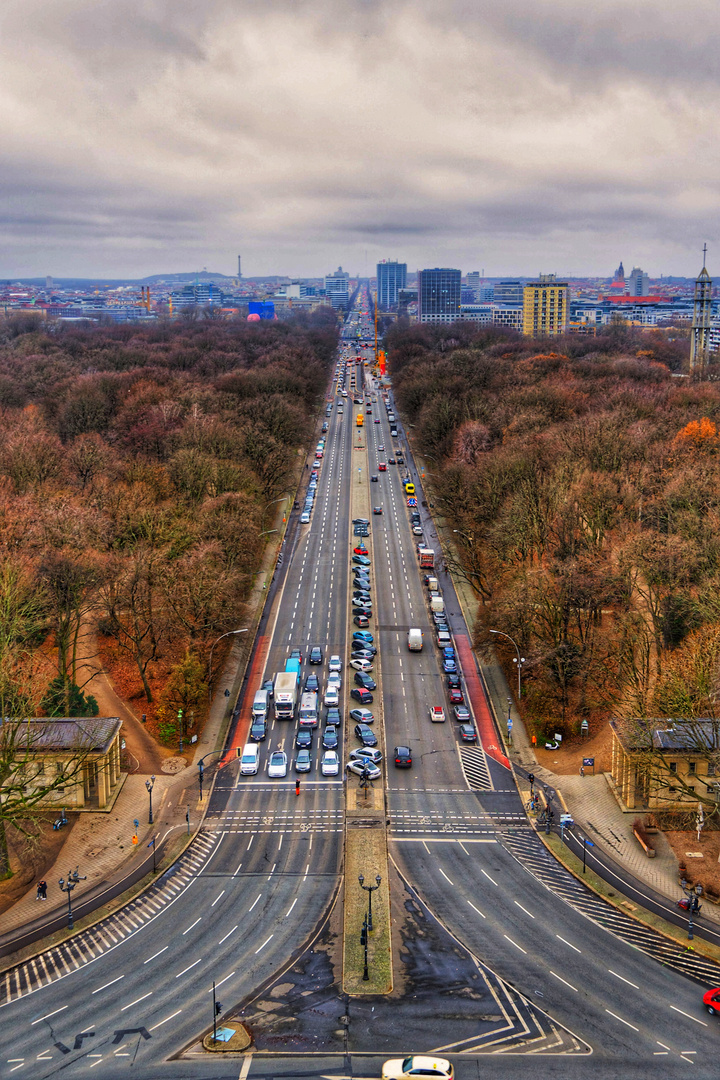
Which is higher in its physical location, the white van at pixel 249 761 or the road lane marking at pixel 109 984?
the white van at pixel 249 761

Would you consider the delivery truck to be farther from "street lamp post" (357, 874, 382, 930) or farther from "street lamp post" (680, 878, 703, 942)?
"street lamp post" (680, 878, 703, 942)

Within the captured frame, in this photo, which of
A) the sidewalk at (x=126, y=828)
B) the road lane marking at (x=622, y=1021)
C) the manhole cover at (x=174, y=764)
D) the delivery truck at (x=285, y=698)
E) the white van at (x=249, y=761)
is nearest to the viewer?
the road lane marking at (x=622, y=1021)

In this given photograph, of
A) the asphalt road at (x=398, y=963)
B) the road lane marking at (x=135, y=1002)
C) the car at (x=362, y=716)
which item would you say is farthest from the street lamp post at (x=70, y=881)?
the car at (x=362, y=716)

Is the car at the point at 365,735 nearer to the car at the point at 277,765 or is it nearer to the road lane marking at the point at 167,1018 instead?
the car at the point at 277,765

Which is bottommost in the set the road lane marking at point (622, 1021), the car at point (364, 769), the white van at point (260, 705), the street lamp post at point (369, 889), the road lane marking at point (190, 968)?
the road lane marking at point (190, 968)

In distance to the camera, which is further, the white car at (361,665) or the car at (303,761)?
the white car at (361,665)

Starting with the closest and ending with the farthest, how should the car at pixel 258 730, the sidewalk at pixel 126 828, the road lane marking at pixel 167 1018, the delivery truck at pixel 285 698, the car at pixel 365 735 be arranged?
1. the road lane marking at pixel 167 1018
2. the sidewalk at pixel 126 828
3. the car at pixel 365 735
4. the car at pixel 258 730
5. the delivery truck at pixel 285 698

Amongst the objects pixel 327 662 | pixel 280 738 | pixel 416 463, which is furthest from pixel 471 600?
pixel 416 463
